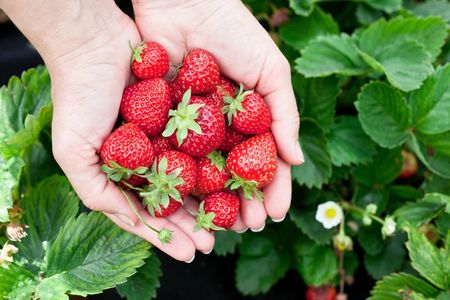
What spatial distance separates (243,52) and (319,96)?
277 mm

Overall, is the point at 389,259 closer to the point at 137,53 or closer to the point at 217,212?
the point at 217,212

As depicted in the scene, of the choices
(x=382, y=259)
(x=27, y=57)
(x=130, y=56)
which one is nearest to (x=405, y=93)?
(x=382, y=259)

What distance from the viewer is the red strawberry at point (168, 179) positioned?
0.98 metres

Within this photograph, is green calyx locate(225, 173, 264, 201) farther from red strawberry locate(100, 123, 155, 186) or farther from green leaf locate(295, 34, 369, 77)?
green leaf locate(295, 34, 369, 77)

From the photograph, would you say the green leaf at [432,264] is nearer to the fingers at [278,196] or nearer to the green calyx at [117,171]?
the fingers at [278,196]

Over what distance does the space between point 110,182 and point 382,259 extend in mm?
759

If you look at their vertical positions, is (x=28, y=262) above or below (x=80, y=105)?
below

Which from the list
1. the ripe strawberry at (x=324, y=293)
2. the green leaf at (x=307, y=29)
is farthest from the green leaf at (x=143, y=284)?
the green leaf at (x=307, y=29)

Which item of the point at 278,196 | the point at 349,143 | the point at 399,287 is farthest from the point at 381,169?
the point at 278,196

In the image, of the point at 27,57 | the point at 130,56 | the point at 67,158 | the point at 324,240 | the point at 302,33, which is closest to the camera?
the point at 67,158

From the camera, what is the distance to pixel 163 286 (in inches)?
61.5

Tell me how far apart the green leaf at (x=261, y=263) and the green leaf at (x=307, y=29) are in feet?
1.59

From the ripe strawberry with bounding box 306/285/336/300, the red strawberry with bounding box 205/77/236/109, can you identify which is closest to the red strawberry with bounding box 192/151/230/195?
the red strawberry with bounding box 205/77/236/109

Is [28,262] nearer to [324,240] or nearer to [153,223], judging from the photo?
[153,223]
